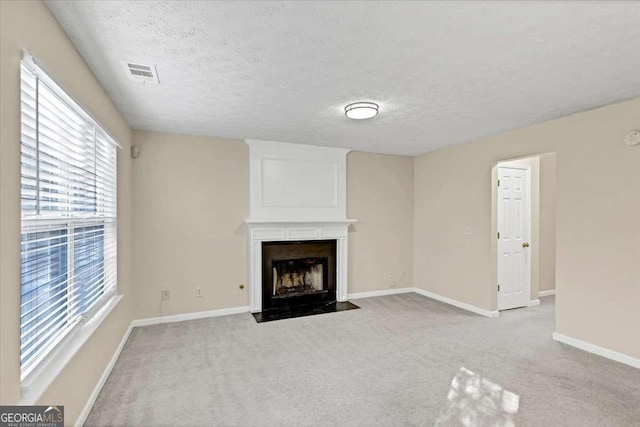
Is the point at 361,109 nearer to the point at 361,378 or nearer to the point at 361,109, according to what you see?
the point at 361,109

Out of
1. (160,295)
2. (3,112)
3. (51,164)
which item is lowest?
(160,295)

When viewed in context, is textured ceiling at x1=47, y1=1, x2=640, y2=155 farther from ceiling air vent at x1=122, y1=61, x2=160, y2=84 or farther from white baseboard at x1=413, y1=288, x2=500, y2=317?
white baseboard at x1=413, y1=288, x2=500, y2=317

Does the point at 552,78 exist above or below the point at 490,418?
above

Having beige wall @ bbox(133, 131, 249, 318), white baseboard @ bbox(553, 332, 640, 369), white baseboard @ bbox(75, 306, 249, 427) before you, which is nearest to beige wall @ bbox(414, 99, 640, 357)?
white baseboard @ bbox(553, 332, 640, 369)

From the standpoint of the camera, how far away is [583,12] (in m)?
1.61

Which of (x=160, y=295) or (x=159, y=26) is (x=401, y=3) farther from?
(x=160, y=295)

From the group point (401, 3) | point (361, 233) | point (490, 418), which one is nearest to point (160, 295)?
point (361, 233)

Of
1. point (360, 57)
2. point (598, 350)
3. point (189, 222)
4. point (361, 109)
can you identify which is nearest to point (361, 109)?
point (361, 109)

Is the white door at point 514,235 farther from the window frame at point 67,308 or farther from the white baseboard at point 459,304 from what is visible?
the window frame at point 67,308

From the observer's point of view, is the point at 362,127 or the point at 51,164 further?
the point at 362,127

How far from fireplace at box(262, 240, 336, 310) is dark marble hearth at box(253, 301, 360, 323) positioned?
0.12m

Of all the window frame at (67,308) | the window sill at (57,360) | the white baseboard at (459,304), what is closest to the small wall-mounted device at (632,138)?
the white baseboard at (459,304)

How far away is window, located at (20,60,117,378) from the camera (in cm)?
146

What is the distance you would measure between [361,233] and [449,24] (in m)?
3.76
